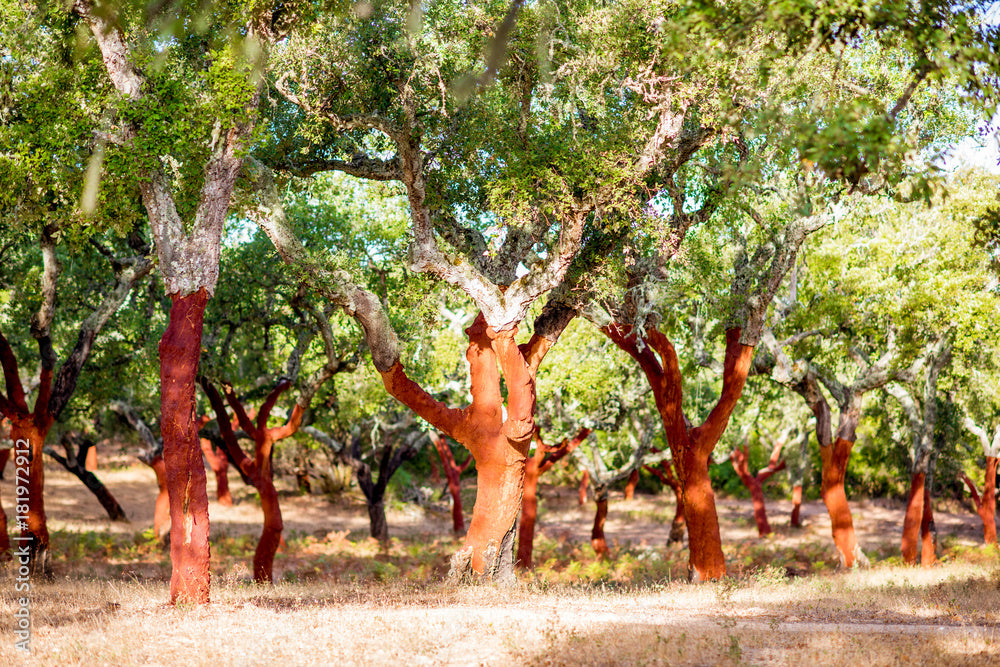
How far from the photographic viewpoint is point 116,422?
31.9m

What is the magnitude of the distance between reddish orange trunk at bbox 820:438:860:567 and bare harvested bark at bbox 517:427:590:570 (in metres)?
6.99

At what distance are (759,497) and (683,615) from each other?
76.6ft

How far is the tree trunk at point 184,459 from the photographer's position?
10008 mm

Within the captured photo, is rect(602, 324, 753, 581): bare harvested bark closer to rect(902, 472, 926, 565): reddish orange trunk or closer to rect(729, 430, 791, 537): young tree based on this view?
rect(902, 472, 926, 565): reddish orange trunk

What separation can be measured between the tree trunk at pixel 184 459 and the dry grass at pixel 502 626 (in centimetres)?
44

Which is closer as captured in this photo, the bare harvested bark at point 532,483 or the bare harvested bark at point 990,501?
the bare harvested bark at point 532,483

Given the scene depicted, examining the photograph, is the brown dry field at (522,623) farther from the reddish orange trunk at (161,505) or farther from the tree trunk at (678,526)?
the tree trunk at (678,526)

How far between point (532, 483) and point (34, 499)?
12.1m

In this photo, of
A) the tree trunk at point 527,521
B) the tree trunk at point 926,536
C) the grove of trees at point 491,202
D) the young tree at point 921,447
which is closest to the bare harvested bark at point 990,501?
the tree trunk at point 926,536

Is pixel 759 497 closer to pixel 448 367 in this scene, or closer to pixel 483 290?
pixel 448 367

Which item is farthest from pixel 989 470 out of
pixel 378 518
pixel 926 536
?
pixel 378 518

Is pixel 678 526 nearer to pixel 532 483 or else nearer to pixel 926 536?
pixel 532 483

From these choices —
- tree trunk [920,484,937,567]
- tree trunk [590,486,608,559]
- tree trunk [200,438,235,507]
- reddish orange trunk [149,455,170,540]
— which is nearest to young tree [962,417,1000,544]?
tree trunk [920,484,937,567]

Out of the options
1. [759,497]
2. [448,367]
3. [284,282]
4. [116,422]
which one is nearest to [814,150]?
[284,282]
